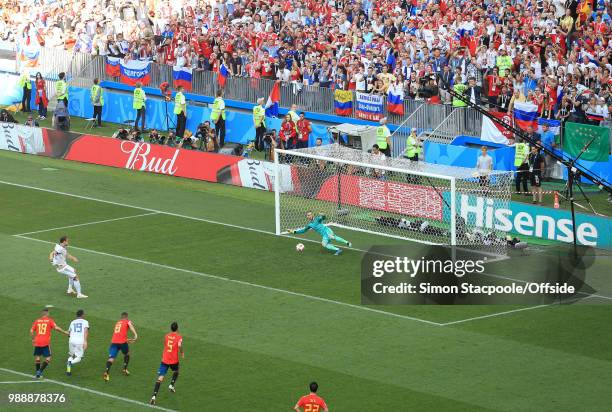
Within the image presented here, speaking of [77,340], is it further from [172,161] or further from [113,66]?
[113,66]

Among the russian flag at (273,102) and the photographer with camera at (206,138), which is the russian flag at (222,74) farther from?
the photographer with camera at (206,138)

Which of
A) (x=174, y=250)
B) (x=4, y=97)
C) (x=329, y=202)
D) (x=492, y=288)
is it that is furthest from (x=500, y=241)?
(x=4, y=97)

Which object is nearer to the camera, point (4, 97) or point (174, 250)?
point (174, 250)

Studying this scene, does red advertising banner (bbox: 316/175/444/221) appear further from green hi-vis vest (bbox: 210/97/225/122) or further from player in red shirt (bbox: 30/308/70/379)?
player in red shirt (bbox: 30/308/70/379)

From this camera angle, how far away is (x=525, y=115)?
4372 cm

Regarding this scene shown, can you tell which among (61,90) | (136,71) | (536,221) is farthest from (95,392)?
(136,71)

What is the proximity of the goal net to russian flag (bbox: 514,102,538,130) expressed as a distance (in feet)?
24.8

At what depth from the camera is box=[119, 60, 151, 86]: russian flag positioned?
2157 inches

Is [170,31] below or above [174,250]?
above

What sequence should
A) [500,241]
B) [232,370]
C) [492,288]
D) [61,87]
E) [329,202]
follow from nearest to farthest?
1. [232,370]
2. [492,288]
3. [500,241]
4. [329,202]
5. [61,87]

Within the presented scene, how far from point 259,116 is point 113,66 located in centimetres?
1040

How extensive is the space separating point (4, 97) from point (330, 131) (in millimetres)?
17583

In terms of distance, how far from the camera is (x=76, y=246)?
35.9 m

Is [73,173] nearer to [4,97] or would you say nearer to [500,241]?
[4,97]
